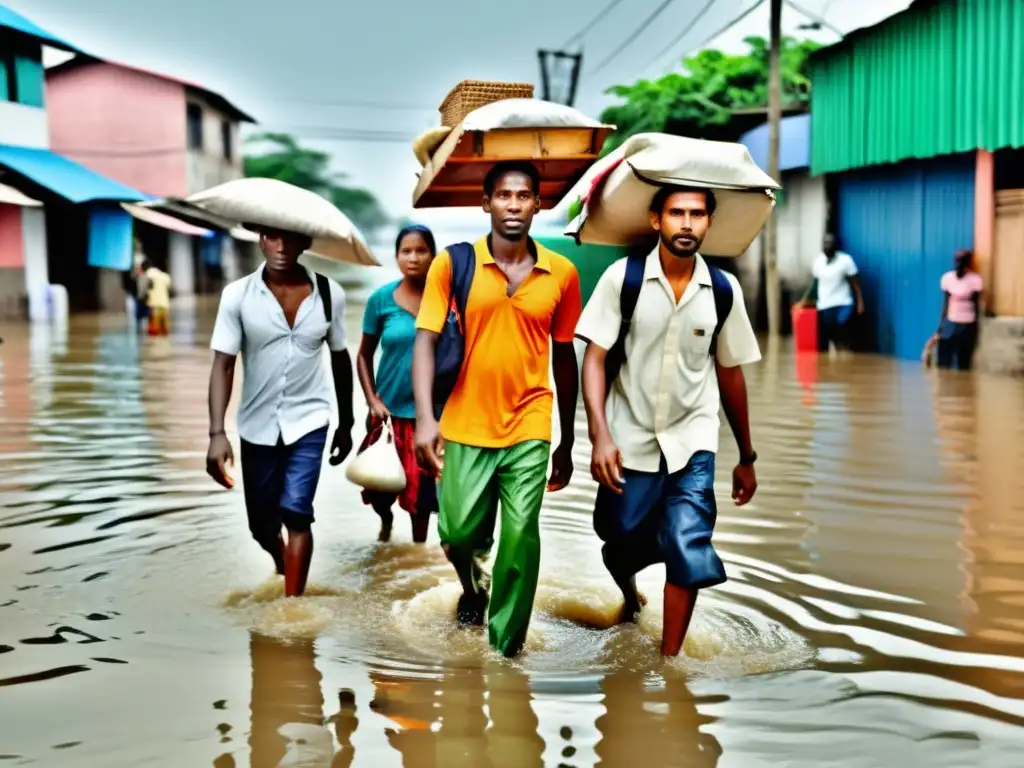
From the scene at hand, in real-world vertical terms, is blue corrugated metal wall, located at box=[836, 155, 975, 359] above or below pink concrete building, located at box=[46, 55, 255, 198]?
below

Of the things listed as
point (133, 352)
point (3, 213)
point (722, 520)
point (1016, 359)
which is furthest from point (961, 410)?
point (3, 213)

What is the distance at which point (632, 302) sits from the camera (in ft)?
14.1

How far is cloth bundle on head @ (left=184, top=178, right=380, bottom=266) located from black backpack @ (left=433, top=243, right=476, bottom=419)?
33.7 inches

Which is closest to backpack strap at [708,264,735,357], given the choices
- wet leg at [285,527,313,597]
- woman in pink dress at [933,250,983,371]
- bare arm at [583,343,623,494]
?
bare arm at [583,343,623,494]

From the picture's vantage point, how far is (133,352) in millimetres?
18781

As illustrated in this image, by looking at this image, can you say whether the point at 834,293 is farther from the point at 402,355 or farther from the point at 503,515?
the point at 503,515

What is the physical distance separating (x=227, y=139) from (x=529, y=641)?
4476 cm

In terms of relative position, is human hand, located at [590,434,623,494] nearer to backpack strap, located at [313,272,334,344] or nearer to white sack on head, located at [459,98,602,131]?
white sack on head, located at [459,98,602,131]

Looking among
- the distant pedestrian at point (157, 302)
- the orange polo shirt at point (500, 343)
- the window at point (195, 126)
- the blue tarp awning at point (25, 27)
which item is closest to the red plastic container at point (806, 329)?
the distant pedestrian at point (157, 302)

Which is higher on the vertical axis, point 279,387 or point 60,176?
point 60,176

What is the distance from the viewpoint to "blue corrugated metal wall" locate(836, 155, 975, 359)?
16.5 metres

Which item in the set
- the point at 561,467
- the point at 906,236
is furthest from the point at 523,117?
the point at 906,236

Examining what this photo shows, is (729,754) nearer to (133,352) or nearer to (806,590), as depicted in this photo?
(806,590)

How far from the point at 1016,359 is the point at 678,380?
37.8ft
